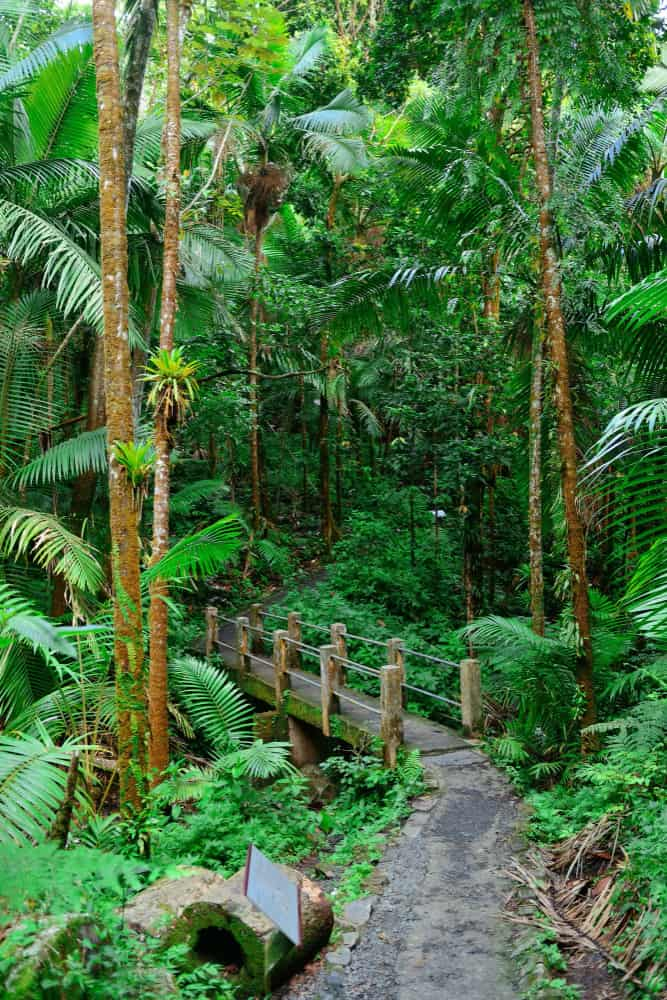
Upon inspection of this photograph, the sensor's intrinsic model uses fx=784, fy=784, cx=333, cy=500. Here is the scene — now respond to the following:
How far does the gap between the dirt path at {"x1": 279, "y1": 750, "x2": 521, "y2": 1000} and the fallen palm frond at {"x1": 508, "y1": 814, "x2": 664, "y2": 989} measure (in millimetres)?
237

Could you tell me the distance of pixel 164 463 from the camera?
739 centimetres

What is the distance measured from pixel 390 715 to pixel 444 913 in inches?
106

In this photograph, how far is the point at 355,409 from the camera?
908 inches

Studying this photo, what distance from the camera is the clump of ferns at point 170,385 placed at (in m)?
6.82

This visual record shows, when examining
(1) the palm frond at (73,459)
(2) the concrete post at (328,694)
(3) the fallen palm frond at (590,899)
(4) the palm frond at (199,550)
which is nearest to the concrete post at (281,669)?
(2) the concrete post at (328,694)

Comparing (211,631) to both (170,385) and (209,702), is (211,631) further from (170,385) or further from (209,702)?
(170,385)

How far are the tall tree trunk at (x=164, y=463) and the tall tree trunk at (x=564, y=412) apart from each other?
341 centimetres

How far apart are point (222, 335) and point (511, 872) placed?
11.5m

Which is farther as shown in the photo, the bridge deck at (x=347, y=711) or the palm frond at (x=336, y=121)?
the palm frond at (x=336, y=121)

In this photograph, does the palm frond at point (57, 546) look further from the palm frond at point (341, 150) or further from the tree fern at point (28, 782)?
the palm frond at point (341, 150)

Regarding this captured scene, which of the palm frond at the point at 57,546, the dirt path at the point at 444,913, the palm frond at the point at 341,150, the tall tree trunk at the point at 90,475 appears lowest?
the dirt path at the point at 444,913

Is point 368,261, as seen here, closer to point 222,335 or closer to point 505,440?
point 222,335

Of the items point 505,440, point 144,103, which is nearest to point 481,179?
point 505,440

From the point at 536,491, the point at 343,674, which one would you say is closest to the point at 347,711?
the point at 343,674
